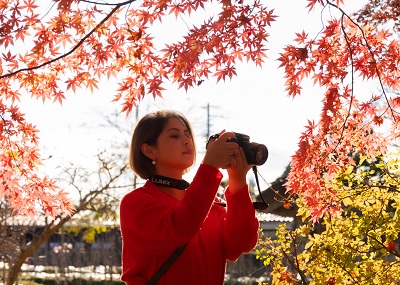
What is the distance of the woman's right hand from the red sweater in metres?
0.03

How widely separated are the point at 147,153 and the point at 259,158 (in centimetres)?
40

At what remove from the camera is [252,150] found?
2.19 m

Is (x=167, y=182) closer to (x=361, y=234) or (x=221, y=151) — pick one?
(x=221, y=151)

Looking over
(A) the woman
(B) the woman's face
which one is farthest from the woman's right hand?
(B) the woman's face

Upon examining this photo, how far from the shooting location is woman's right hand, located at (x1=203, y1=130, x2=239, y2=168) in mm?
2129

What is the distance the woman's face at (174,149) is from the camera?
230 centimetres

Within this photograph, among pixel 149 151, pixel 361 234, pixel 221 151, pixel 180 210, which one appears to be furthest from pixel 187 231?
pixel 361 234

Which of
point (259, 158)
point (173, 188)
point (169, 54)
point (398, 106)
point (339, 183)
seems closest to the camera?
point (259, 158)

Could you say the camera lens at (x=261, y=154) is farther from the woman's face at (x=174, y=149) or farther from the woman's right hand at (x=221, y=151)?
the woman's face at (x=174, y=149)

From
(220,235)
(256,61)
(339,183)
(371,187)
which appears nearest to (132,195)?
(220,235)

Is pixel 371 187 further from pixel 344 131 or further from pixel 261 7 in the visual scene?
pixel 261 7

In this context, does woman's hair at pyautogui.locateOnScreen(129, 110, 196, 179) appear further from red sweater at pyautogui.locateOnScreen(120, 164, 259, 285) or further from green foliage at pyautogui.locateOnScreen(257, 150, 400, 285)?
green foliage at pyautogui.locateOnScreen(257, 150, 400, 285)

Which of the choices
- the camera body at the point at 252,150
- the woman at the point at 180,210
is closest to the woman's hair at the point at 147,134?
the woman at the point at 180,210

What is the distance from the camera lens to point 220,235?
2293 mm
